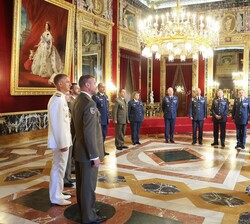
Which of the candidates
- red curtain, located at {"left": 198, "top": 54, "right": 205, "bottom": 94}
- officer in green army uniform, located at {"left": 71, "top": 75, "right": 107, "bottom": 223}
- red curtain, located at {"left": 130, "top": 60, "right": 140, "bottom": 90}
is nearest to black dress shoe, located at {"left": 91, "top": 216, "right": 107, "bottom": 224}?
officer in green army uniform, located at {"left": 71, "top": 75, "right": 107, "bottom": 223}

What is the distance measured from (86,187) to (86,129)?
0.62m

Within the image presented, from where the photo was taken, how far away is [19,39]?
22.8ft

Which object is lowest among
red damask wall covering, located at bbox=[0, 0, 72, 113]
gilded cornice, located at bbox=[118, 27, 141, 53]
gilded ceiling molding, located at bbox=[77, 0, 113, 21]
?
red damask wall covering, located at bbox=[0, 0, 72, 113]

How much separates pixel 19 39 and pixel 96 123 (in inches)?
201

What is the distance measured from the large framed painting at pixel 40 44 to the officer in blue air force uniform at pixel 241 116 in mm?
5056

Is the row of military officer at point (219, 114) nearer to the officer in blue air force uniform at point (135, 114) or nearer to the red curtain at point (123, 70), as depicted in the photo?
the officer in blue air force uniform at point (135, 114)

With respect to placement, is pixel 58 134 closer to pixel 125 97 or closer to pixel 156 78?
pixel 125 97

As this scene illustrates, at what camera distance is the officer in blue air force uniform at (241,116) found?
22.8ft

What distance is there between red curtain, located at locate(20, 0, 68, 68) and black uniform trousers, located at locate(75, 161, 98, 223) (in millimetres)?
5161

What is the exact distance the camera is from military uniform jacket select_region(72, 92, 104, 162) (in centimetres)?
→ 275

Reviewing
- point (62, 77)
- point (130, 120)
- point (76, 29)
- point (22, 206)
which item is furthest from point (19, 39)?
point (22, 206)

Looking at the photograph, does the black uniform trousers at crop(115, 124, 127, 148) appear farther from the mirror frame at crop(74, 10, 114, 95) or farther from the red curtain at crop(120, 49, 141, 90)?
the red curtain at crop(120, 49, 141, 90)

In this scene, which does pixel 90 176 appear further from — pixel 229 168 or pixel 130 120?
pixel 130 120

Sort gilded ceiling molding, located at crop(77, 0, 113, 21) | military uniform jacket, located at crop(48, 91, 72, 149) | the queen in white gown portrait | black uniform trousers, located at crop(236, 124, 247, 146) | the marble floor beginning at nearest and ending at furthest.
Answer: the marble floor < military uniform jacket, located at crop(48, 91, 72, 149) < black uniform trousers, located at crop(236, 124, 247, 146) < the queen in white gown portrait < gilded ceiling molding, located at crop(77, 0, 113, 21)
